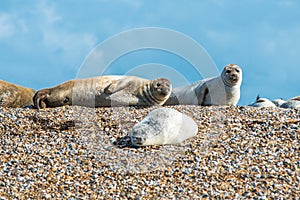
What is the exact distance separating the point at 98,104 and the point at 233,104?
2784mm

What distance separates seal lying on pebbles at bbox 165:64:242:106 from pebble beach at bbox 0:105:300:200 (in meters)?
0.93

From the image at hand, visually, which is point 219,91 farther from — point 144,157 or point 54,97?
point 144,157

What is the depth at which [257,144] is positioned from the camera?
9.30 metres

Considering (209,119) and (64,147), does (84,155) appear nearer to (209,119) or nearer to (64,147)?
(64,147)

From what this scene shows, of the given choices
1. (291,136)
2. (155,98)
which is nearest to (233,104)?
(155,98)

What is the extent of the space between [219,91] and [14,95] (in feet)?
14.7

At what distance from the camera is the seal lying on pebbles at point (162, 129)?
9328 millimetres

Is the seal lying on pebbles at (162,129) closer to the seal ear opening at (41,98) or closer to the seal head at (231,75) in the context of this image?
the seal head at (231,75)

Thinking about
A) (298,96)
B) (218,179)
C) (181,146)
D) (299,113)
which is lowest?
(218,179)

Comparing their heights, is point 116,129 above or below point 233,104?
below

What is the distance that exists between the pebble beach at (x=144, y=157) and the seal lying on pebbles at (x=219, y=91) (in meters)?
0.93

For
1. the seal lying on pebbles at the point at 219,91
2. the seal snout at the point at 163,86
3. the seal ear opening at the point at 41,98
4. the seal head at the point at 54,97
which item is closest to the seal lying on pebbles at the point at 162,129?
the seal snout at the point at 163,86

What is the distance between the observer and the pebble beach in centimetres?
811

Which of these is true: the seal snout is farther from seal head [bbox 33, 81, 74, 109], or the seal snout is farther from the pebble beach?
seal head [bbox 33, 81, 74, 109]
